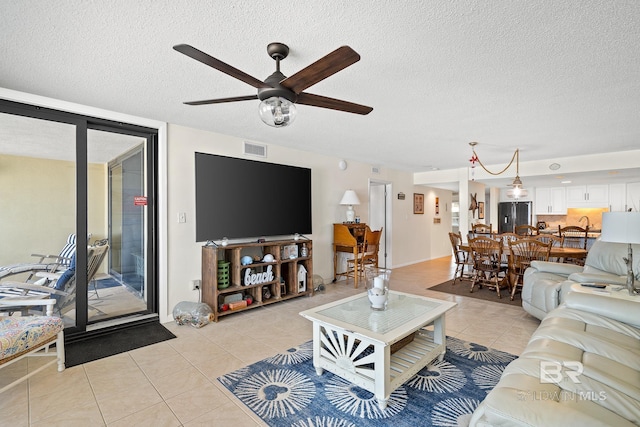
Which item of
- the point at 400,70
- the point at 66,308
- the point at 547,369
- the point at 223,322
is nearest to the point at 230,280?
the point at 223,322

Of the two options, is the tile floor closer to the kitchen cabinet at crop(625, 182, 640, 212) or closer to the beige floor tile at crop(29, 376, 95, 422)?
the beige floor tile at crop(29, 376, 95, 422)

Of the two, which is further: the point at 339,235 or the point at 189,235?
the point at 339,235

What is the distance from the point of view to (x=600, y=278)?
2848 mm

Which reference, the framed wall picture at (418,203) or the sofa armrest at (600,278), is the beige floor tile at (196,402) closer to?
the sofa armrest at (600,278)

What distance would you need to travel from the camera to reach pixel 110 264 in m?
3.46

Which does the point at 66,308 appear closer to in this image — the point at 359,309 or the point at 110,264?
the point at 110,264

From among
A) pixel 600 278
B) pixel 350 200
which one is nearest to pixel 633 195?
pixel 600 278

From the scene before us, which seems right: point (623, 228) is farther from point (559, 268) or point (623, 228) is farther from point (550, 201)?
point (550, 201)

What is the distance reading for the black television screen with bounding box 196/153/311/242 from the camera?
377 centimetres

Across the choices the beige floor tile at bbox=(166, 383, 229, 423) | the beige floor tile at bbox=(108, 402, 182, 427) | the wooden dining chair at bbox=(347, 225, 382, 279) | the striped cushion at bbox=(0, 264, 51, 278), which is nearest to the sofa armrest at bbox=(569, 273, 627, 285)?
the wooden dining chair at bbox=(347, 225, 382, 279)

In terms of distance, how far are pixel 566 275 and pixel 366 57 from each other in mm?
3278

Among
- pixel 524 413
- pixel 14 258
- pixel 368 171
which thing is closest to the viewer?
pixel 524 413

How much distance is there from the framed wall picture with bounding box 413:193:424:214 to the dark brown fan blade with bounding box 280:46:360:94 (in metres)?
6.40

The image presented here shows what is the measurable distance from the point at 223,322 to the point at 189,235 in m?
1.10
